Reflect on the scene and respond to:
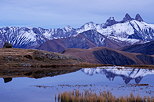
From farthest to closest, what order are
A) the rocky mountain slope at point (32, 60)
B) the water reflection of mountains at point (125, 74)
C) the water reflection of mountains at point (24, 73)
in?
the rocky mountain slope at point (32, 60)
the water reflection of mountains at point (125, 74)
the water reflection of mountains at point (24, 73)

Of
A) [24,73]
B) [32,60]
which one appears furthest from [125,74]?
[32,60]

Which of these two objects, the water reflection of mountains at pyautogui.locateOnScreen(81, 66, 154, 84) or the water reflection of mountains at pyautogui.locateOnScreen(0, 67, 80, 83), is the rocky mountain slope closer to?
the water reflection of mountains at pyautogui.locateOnScreen(0, 67, 80, 83)

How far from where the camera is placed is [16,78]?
6612cm

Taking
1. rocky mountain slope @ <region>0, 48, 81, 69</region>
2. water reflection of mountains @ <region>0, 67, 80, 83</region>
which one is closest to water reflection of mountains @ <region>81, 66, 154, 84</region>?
water reflection of mountains @ <region>0, 67, 80, 83</region>

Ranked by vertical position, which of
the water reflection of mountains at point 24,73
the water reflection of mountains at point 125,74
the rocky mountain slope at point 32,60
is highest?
the rocky mountain slope at point 32,60

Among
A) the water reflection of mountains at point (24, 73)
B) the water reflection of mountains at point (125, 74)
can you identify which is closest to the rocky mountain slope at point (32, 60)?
the water reflection of mountains at point (24, 73)

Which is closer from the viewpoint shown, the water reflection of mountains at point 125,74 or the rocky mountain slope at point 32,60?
the water reflection of mountains at point 125,74

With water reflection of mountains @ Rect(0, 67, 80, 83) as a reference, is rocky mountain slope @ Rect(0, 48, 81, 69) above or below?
above

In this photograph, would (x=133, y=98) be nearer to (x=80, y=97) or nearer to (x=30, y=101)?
(x=80, y=97)

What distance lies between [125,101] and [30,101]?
486 inches

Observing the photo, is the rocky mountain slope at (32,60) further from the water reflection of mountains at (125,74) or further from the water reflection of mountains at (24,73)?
the water reflection of mountains at (125,74)

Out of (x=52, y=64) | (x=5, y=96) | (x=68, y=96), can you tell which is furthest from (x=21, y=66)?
(x=68, y=96)

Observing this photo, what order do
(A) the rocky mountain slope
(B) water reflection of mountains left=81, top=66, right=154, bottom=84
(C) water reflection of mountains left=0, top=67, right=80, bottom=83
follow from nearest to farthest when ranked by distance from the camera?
(C) water reflection of mountains left=0, top=67, right=80, bottom=83 < (B) water reflection of mountains left=81, top=66, right=154, bottom=84 < (A) the rocky mountain slope

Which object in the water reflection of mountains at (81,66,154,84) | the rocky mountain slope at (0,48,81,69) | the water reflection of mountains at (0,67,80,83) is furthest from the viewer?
the rocky mountain slope at (0,48,81,69)
